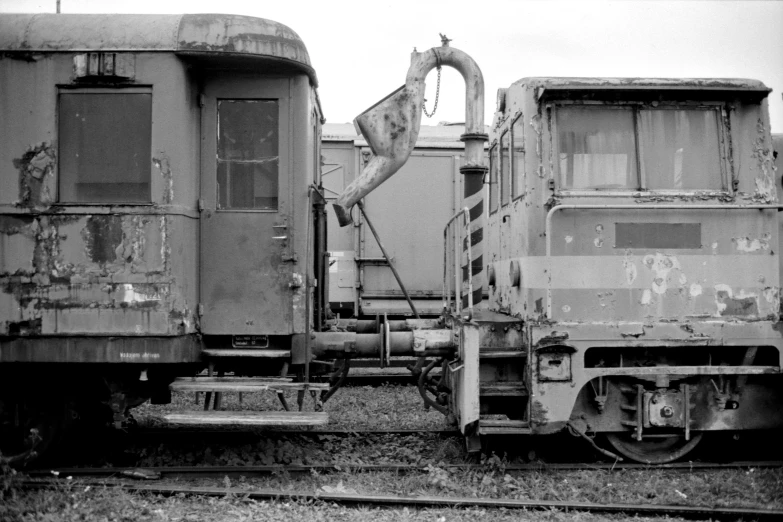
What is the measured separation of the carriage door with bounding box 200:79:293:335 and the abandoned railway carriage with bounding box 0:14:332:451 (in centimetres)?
1

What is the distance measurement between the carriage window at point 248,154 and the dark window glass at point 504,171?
2504 millimetres

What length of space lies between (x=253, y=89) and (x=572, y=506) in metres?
4.38

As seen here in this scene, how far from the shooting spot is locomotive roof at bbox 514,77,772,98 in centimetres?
585

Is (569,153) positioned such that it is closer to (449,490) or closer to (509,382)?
(509,382)

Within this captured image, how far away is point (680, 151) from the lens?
19.8ft

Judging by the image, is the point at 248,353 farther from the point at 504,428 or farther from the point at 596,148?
the point at 596,148

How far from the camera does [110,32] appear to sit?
577cm

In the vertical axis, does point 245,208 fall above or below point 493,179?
below

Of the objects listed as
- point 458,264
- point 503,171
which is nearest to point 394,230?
point 503,171

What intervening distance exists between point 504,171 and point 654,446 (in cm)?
313

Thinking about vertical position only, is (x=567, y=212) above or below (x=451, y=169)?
below

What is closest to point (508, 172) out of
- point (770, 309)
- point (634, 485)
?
point (770, 309)

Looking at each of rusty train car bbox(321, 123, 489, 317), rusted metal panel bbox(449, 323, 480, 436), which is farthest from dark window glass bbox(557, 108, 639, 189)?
rusty train car bbox(321, 123, 489, 317)

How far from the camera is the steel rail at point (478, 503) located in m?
5.05
